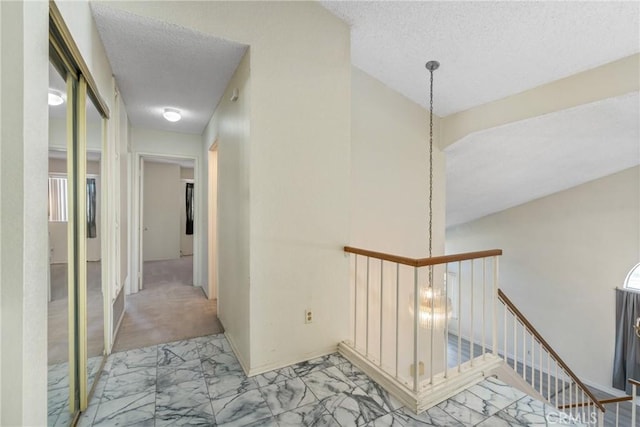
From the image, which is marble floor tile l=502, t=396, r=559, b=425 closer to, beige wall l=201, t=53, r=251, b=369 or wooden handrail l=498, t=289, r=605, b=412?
wooden handrail l=498, t=289, r=605, b=412

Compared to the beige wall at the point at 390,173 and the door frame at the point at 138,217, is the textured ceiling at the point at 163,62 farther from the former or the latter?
the beige wall at the point at 390,173

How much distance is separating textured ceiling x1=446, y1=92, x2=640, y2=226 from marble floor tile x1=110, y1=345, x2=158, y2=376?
398 cm

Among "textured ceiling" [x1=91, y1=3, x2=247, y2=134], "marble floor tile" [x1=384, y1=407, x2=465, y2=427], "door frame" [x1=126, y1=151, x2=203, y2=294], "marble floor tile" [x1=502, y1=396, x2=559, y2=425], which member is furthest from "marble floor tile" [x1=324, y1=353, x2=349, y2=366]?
"door frame" [x1=126, y1=151, x2=203, y2=294]

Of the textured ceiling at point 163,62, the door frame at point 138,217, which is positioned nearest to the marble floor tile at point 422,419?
A: the textured ceiling at point 163,62

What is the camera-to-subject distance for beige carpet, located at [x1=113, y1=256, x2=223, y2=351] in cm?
283

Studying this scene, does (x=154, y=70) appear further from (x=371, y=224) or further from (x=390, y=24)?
(x=371, y=224)

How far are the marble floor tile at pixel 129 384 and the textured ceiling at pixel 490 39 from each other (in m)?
3.19

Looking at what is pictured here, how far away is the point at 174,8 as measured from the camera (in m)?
2.00

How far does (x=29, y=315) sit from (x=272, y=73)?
2.00 meters

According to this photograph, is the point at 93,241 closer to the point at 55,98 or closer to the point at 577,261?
the point at 55,98

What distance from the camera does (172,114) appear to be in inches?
142

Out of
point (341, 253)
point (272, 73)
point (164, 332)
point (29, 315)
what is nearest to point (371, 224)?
point (341, 253)

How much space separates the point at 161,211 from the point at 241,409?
6264mm

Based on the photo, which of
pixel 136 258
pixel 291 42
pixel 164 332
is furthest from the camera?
pixel 136 258
